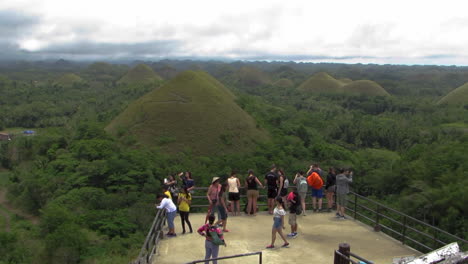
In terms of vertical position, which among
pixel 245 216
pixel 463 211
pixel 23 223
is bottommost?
pixel 23 223

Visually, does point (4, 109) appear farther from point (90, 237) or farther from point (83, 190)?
point (90, 237)

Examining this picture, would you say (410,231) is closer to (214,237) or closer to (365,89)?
(214,237)

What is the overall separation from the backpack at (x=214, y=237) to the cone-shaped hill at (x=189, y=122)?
2857 cm

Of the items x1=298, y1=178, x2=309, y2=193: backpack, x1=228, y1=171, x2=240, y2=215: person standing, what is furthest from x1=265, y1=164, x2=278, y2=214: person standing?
x1=228, y1=171, x2=240, y2=215: person standing

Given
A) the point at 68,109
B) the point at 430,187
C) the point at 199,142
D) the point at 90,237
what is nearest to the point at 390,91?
the point at 68,109

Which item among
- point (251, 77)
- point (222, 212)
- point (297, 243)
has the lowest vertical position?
point (297, 243)

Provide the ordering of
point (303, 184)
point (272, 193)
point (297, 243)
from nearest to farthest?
1. point (297, 243)
2. point (303, 184)
3. point (272, 193)

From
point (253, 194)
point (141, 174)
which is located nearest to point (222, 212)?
point (253, 194)

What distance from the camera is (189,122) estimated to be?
4041 centimetres

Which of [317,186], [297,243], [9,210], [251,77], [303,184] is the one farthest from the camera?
[251,77]

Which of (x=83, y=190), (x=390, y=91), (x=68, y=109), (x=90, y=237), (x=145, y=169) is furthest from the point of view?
(x=390, y=91)

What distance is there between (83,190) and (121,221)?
19.8 feet

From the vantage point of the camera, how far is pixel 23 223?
29688 mm

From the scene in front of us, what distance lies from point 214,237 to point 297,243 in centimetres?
279
